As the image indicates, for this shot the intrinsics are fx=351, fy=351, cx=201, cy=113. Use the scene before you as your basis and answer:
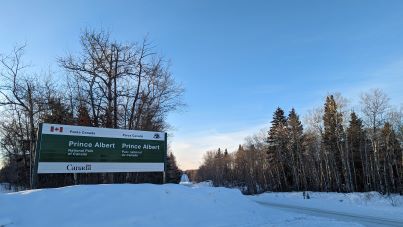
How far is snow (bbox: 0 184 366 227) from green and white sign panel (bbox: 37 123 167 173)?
3.45 meters

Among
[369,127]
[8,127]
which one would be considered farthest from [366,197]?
[8,127]

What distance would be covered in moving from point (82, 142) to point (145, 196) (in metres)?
4.92

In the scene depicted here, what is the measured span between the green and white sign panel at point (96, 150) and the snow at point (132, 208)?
345 centimetres

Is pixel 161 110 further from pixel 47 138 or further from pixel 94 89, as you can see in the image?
pixel 47 138

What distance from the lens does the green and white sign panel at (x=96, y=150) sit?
13953 millimetres

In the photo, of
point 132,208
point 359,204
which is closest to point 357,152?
point 359,204

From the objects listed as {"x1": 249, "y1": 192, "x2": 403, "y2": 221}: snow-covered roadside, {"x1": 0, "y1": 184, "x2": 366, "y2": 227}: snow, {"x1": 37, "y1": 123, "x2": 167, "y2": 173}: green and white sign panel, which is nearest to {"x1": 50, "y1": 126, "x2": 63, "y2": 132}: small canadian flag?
Answer: {"x1": 37, "y1": 123, "x2": 167, "y2": 173}: green and white sign panel

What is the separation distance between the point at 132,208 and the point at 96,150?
5.33 m

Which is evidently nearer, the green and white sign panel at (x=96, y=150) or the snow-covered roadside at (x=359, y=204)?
the green and white sign panel at (x=96, y=150)

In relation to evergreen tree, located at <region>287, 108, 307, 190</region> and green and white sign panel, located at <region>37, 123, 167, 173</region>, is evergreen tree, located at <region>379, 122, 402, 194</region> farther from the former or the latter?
green and white sign panel, located at <region>37, 123, 167, 173</region>

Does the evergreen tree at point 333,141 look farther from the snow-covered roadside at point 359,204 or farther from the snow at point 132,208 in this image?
the snow at point 132,208

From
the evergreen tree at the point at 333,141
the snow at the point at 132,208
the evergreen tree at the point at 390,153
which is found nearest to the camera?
the snow at the point at 132,208

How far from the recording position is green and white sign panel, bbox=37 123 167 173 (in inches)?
549

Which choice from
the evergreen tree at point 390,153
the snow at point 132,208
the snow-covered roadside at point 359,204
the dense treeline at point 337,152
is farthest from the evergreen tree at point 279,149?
the snow at point 132,208
